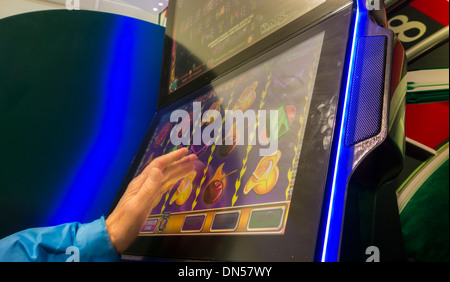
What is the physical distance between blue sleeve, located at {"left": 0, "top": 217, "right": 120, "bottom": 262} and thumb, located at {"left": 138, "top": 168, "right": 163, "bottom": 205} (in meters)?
0.12

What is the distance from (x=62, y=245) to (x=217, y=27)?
0.87 m

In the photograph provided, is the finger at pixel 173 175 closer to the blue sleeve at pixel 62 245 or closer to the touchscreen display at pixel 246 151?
the touchscreen display at pixel 246 151

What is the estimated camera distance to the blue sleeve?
2.89 ft

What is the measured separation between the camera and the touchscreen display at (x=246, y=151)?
0.65m

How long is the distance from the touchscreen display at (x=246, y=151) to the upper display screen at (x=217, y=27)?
125 millimetres

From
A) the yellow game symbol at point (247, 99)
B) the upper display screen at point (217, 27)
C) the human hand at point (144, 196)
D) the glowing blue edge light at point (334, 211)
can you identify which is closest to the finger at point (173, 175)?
the human hand at point (144, 196)

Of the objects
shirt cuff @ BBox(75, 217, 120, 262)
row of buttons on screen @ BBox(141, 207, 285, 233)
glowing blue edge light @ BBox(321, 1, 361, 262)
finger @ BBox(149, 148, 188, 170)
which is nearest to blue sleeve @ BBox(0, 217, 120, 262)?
shirt cuff @ BBox(75, 217, 120, 262)

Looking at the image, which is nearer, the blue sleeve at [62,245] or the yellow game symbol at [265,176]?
the yellow game symbol at [265,176]

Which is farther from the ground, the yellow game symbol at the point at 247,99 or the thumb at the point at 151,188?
the yellow game symbol at the point at 247,99

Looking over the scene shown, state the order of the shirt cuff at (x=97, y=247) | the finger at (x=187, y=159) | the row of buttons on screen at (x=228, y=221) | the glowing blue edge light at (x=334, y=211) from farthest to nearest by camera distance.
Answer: the finger at (x=187, y=159), the shirt cuff at (x=97, y=247), the row of buttons on screen at (x=228, y=221), the glowing blue edge light at (x=334, y=211)

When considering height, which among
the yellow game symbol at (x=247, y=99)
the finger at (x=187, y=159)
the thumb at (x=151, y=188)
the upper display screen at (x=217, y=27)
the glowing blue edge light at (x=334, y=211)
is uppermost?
the upper display screen at (x=217, y=27)

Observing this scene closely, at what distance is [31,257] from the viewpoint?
2.92ft

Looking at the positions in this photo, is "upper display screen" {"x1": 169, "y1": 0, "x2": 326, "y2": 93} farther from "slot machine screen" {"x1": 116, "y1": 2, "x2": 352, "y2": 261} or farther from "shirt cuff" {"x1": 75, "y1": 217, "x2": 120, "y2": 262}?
"shirt cuff" {"x1": 75, "y1": 217, "x2": 120, "y2": 262}
